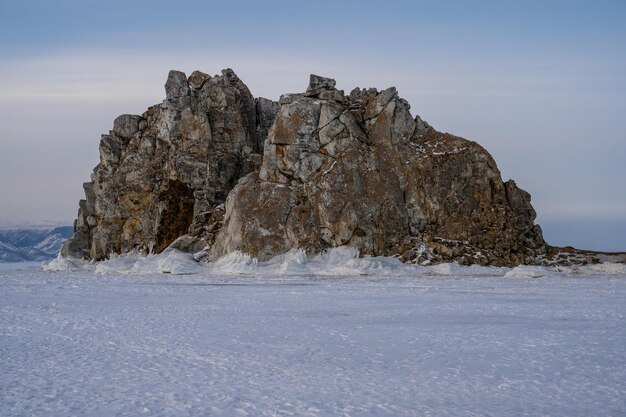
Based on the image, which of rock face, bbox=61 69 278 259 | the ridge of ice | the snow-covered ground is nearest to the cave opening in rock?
rock face, bbox=61 69 278 259

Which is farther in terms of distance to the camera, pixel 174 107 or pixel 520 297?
pixel 174 107

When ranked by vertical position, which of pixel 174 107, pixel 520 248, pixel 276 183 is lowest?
pixel 520 248

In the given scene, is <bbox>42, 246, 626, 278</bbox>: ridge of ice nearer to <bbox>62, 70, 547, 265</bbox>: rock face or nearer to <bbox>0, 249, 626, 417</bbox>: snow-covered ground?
<bbox>62, 70, 547, 265</bbox>: rock face

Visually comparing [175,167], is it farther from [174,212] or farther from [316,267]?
[316,267]

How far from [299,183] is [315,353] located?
40.8 m

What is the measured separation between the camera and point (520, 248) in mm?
50312

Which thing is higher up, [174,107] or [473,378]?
[174,107]

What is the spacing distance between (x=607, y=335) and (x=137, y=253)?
1957 inches

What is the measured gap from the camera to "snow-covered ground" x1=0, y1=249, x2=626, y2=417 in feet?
34.8

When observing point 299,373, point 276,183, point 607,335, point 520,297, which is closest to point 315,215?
point 276,183

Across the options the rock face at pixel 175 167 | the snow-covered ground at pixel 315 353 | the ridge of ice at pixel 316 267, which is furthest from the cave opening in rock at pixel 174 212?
the snow-covered ground at pixel 315 353

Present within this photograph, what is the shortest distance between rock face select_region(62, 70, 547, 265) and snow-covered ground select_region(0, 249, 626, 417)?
20962 millimetres

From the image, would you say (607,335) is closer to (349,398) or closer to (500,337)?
(500,337)

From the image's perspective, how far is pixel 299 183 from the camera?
5525 cm
